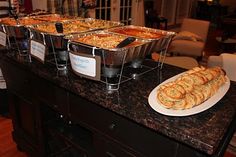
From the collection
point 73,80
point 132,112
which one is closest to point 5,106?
point 73,80

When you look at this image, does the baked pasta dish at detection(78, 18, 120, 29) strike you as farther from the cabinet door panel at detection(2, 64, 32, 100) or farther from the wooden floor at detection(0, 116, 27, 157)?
the wooden floor at detection(0, 116, 27, 157)

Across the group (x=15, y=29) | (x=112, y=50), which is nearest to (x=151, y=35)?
(x=112, y=50)

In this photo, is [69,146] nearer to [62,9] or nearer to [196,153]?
[196,153]

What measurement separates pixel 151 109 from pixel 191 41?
10.7 feet

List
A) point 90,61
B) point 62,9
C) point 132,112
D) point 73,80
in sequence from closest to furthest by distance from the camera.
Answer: point 132,112 < point 90,61 < point 73,80 < point 62,9

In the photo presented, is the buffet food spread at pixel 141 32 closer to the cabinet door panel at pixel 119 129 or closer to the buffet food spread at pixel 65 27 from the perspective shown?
the buffet food spread at pixel 65 27

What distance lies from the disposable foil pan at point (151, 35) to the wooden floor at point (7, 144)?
1165 mm

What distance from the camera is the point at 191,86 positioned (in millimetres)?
825

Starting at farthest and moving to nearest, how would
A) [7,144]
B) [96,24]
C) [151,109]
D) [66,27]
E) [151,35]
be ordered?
[7,144] < [96,24] < [66,27] < [151,35] < [151,109]

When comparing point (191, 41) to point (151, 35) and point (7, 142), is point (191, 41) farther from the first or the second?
point (7, 142)

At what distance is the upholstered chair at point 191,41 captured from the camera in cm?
374

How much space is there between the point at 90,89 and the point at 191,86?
0.39m

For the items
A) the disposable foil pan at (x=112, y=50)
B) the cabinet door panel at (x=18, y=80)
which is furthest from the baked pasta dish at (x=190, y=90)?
the cabinet door panel at (x=18, y=80)

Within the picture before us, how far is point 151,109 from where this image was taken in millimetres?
810
